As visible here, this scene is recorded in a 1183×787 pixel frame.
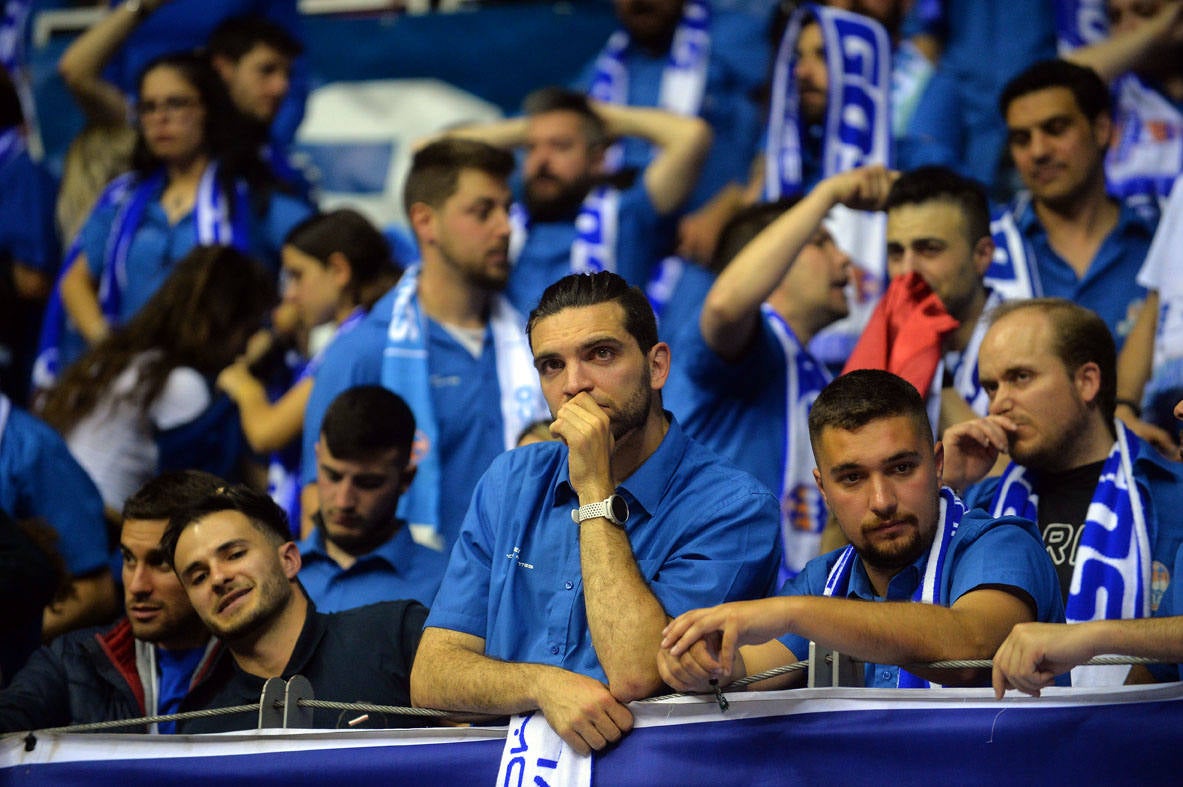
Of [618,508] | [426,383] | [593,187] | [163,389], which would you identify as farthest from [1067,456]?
[163,389]

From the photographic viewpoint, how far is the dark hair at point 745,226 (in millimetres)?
5680

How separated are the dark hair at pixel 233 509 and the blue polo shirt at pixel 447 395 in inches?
43.3

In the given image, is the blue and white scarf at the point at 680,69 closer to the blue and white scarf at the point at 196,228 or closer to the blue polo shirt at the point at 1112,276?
the blue and white scarf at the point at 196,228

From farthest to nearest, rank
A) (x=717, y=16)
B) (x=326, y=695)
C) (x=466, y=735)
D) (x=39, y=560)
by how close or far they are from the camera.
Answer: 1. (x=717, y=16)
2. (x=39, y=560)
3. (x=326, y=695)
4. (x=466, y=735)

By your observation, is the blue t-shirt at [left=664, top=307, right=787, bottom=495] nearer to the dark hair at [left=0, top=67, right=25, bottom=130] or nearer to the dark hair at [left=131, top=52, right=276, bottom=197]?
the dark hair at [left=131, top=52, right=276, bottom=197]

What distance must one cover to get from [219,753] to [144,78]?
4.88 metres

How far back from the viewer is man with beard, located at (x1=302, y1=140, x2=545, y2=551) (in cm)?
556

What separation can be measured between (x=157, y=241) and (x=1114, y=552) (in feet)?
16.0

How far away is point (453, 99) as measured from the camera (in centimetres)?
916

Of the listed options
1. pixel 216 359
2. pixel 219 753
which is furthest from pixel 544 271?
pixel 219 753

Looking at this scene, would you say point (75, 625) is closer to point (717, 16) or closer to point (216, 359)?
point (216, 359)

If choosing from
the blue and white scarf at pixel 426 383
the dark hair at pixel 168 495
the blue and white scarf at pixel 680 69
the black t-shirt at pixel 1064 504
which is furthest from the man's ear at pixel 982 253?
the blue and white scarf at pixel 680 69

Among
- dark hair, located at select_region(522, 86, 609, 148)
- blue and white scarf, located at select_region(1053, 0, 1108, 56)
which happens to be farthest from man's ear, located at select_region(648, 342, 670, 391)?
blue and white scarf, located at select_region(1053, 0, 1108, 56)

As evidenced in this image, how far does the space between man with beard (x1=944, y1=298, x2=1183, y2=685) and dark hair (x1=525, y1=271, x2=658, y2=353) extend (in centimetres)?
101
